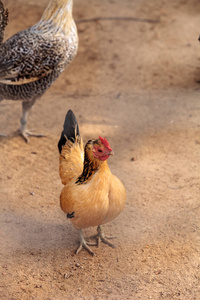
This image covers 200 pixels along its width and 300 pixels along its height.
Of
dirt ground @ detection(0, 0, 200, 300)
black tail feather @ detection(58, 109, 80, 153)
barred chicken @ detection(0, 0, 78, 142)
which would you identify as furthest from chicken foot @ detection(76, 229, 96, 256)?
barred chicken @ detection(0, 0, 78, 142)

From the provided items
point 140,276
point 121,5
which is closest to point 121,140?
point 140,276

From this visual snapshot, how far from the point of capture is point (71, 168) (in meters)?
5.00

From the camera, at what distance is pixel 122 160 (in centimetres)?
679

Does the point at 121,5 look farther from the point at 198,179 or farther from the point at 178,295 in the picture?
the point at 178,295

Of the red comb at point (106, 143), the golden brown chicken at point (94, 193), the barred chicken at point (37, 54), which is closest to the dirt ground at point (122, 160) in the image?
the golden brown chicken at point (94, 193)

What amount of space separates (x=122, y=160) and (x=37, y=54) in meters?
2.27

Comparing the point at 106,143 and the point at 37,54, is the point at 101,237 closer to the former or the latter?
the point at 106,143

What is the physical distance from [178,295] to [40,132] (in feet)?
14.5

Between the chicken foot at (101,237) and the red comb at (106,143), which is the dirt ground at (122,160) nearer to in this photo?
the chicken foot at (101,237)

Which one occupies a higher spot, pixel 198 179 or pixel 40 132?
pixel 198 179

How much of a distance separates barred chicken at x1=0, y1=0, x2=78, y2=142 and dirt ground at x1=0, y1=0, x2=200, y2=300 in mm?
1108

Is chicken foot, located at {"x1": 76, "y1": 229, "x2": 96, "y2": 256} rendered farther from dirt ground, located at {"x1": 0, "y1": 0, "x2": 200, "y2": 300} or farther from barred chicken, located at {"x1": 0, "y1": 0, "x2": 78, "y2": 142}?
barred chicken, located at {"x1": 0, "y1": 0, "x2": 78, "y2": 142}

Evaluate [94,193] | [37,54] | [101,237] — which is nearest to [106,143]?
[94,193]

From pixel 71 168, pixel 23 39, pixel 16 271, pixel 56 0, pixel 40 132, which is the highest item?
pixel 56 0
